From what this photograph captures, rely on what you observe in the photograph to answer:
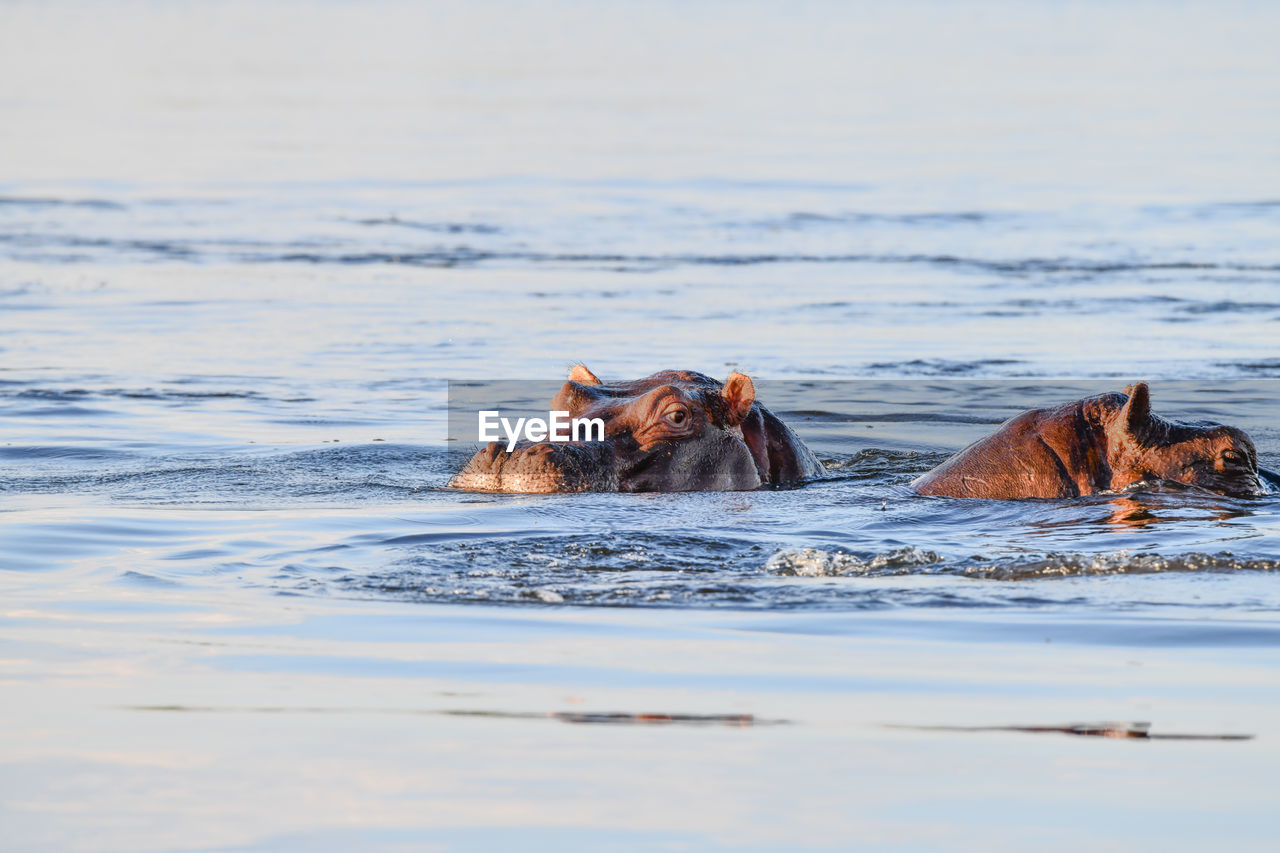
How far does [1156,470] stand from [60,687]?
5217mm

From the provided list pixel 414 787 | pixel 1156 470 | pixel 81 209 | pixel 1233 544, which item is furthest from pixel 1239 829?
pixel 81 209

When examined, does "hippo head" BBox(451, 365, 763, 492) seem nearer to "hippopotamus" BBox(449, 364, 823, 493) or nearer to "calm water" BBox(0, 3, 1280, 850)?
"hippopotamus" BBox(449, 364, 823, 493)

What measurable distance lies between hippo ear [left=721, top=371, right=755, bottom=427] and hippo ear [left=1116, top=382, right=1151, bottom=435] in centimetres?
191

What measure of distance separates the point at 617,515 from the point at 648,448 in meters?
0.99

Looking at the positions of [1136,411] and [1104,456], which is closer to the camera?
[1136,411]

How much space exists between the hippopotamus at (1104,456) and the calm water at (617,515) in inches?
8.9

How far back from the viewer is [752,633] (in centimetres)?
688

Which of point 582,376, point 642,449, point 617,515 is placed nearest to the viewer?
point 617,515

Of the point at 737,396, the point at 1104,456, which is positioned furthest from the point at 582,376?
the point at 1104,456

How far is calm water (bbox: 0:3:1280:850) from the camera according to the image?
16.5ft

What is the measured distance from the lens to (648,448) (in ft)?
32.8

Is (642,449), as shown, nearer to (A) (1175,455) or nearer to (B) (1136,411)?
(B) (1136,411)

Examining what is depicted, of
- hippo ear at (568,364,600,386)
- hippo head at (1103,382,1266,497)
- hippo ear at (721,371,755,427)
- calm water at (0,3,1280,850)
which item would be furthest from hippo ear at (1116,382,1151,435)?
hippo ear at (568,364,600,386)

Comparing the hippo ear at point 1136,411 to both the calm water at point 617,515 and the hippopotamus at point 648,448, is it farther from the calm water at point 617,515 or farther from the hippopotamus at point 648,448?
the hippopotamus at point 648,448
